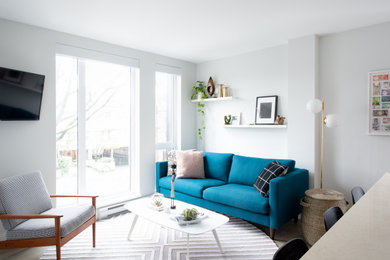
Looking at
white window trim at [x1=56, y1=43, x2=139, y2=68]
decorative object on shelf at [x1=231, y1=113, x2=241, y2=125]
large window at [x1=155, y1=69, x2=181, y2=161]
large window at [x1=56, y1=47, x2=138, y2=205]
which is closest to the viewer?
white window trim at [x1=56, y1=43, x2=139, y2=68]

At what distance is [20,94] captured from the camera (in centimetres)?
295

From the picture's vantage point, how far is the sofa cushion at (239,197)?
2979mm

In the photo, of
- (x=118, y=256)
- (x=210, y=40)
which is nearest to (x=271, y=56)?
(x=210, y=40)

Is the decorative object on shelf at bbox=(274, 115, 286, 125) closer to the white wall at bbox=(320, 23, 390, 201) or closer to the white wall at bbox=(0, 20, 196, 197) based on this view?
the white wall at bbox=(320, 23, 390, 201)

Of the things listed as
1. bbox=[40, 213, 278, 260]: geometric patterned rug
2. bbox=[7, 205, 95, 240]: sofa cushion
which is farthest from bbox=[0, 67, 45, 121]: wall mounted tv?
bbox=[40, 213, 278, 260]: geometric patterned rug

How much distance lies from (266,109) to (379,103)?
1470 millimetres

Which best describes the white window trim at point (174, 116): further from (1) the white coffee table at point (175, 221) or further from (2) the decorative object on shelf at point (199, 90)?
(1) the white coffee table at point (175, 221)

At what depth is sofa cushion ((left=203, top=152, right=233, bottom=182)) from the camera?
4062mm

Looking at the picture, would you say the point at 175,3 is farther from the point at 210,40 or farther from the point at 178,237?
the point at 178,237

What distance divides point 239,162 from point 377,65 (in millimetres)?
2150

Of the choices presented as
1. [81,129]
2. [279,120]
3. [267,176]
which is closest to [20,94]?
[81,129]

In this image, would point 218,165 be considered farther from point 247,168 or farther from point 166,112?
point 166,112

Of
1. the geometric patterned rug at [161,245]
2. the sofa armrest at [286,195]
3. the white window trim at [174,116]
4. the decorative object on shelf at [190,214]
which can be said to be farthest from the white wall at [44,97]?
the sofa armrest at [286,195]

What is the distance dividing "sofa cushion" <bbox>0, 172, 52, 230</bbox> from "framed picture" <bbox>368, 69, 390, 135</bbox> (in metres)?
3.90
